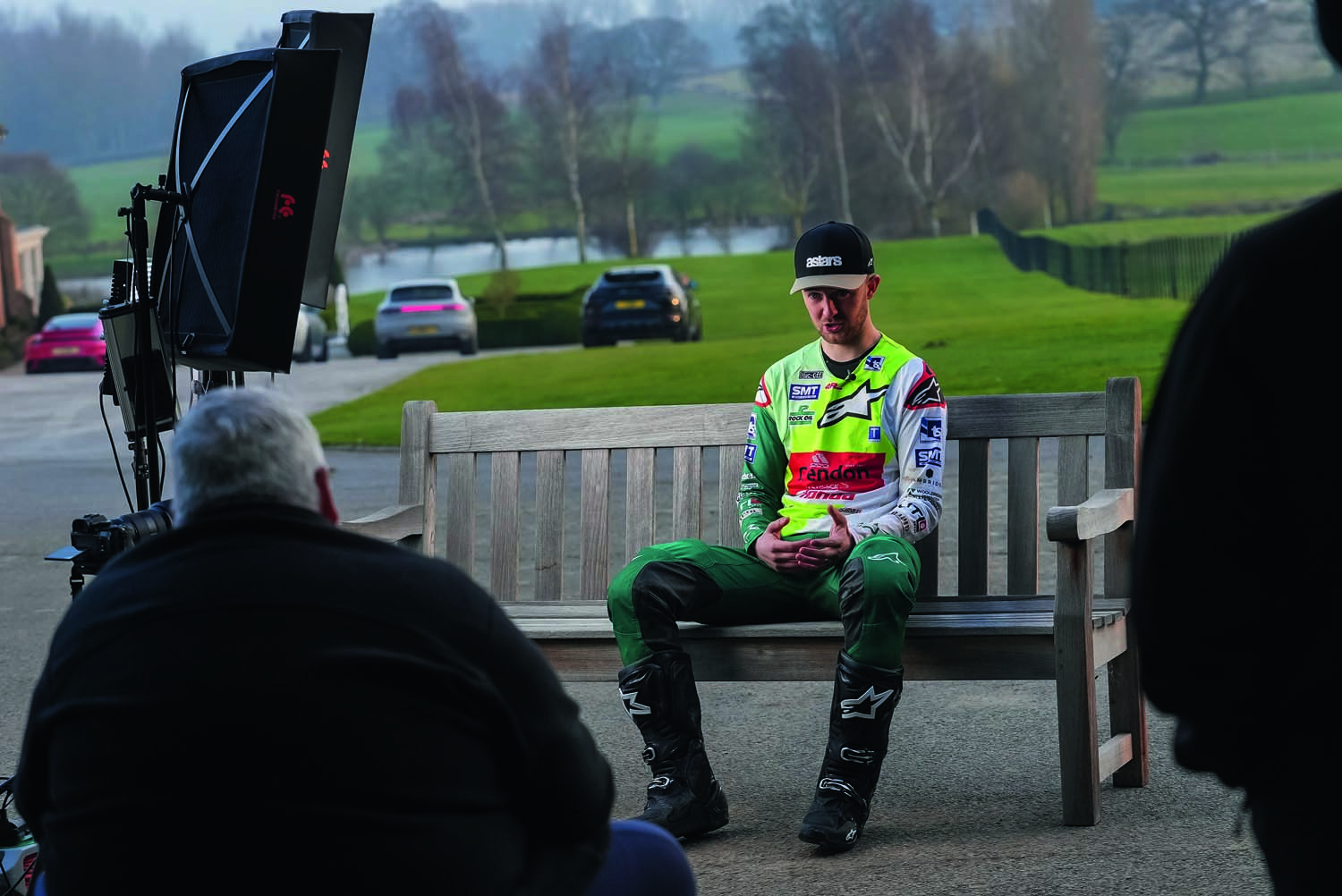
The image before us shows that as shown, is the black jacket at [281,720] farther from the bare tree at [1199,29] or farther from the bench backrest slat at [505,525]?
the bare tree at [1199,29]

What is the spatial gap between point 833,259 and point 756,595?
3.10 ft

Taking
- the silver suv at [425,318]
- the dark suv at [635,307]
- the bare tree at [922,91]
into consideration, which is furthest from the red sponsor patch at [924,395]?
the bare tree at [922,91]

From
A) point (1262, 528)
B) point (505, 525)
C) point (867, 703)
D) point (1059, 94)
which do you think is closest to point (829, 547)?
point (867, 703)

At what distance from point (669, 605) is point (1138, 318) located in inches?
1200

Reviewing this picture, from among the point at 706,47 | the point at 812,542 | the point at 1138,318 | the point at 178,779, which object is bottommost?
the point at 1138,318

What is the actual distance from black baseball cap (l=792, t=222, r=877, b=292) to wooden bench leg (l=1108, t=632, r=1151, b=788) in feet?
4.10

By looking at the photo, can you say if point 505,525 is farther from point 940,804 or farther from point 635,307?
point 635,307

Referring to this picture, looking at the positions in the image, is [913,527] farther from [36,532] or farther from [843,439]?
[36,532]

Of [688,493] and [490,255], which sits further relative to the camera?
[490,255]

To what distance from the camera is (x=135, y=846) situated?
2.00 metres

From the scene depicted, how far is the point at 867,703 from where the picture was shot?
4.29 metres

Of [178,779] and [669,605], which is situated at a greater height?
[178,779]

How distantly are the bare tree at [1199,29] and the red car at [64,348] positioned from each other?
27.2m

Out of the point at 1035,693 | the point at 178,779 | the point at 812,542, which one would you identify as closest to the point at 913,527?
the point at 812,542
